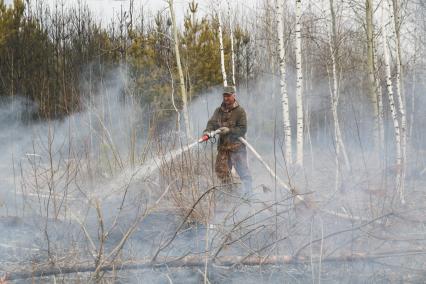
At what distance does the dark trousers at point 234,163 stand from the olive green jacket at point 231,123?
69 mm

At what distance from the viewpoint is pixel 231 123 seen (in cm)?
637

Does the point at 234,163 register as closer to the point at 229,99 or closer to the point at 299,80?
the point at 229,99

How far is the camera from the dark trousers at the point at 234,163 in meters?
6.27

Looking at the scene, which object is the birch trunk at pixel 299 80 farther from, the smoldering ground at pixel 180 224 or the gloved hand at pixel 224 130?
the gloved hand at pixel 224 130

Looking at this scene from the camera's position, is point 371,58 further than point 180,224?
Yes

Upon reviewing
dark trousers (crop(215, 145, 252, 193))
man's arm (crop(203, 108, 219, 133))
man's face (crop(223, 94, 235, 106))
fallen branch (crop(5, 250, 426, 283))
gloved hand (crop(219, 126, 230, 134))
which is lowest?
fallen branch (crop(5, 250, 426, 283))

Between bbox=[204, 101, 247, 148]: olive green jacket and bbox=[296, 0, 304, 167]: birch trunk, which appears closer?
bbox=[204, 101, 247, 148]: olive green jacket

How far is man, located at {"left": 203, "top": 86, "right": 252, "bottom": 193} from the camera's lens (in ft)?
20.6

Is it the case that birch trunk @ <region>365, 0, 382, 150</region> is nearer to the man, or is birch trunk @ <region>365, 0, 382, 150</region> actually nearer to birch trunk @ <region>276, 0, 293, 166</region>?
birch trunk @ <region>276, 0, 293, 166</region>

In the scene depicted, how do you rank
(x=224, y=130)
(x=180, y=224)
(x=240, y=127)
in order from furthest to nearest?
(x=240, y=127) → (x=224, y=130) → (x=180, y=224)

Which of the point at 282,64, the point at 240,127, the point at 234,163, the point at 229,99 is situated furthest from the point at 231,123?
the point at 282,64

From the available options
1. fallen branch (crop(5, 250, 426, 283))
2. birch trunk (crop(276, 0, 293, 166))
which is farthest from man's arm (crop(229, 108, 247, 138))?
birch trunk (crop(276, 0, 293, 166))

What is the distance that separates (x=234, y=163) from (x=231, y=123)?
0.54 meters

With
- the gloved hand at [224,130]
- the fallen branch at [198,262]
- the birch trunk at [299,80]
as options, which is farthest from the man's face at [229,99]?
the birch trunk at [299,80]
